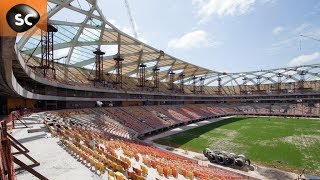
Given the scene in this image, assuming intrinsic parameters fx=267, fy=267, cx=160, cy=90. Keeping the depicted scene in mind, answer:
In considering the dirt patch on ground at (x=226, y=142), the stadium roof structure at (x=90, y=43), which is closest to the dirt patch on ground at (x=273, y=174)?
the dirt patch on ground at (x=226, y=142)

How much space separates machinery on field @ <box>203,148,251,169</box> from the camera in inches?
1024

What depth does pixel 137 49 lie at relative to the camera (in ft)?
183

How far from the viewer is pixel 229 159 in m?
26.8

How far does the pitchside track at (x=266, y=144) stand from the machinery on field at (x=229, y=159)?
3.27 metres

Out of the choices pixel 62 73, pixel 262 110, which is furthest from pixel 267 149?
pixel 262 110

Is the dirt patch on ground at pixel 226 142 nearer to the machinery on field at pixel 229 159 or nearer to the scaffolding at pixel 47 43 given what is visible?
the machinery on field at pixel 229 159

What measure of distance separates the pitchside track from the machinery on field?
327cm

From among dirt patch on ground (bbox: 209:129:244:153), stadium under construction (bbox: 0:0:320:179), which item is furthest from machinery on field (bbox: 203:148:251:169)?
dirt patch on ground (bbox: 209:129:244:153)

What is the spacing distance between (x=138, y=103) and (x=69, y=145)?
157 ft

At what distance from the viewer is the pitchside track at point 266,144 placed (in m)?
28.3

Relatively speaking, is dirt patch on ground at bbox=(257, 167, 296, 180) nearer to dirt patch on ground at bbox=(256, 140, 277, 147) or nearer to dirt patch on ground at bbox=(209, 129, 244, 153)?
dirt patch on ground at bbox=(209, 129, 244, 153)

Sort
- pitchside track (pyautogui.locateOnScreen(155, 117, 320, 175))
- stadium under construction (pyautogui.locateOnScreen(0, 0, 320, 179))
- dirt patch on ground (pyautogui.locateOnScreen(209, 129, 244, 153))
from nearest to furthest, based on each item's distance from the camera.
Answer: stadium under construction (pyautogui.locateOnScreen(0, 0, 320, 179))
pitchside track (pyautogui.locateOnScreen(155, 117, 320, 175))
dirt patch on ground (pyautogui.locateOnScreen(209, 129, 244, 153))

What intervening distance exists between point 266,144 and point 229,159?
13.5 metres

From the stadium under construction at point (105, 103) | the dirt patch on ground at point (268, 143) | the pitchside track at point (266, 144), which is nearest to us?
the stadium under construction at point (105, 103)
